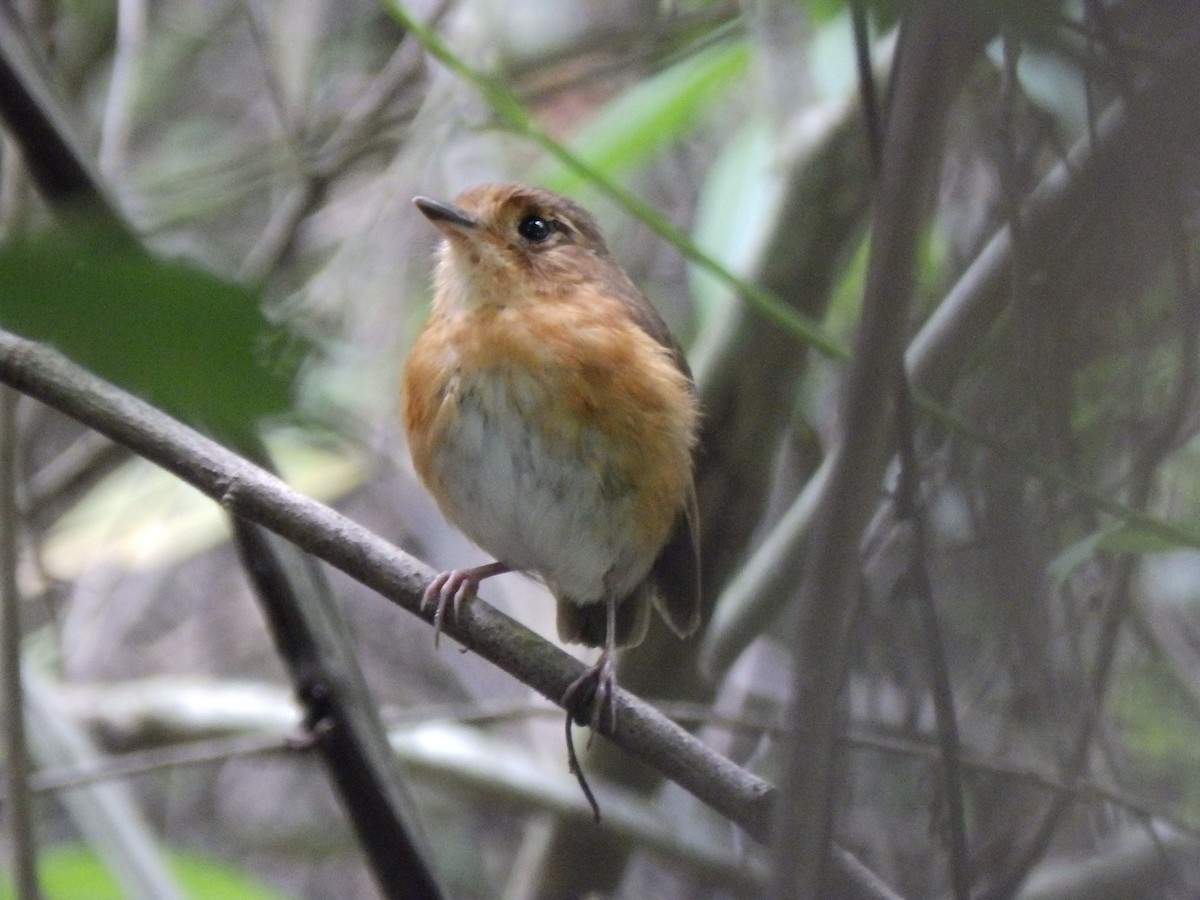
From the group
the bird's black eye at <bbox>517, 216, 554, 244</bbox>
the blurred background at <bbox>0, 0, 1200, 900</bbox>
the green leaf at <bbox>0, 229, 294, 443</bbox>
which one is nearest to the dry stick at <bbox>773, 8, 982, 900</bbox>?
the blurred background at <bbox>0, 0, 1200, 900</bbox>

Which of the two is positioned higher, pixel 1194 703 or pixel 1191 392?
pixel 1191 392

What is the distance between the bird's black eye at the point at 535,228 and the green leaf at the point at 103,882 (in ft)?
4.91

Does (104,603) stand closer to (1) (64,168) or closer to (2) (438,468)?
(2) (438,468)

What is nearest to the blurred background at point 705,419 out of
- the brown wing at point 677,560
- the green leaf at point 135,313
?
the green leaf at point 135,313

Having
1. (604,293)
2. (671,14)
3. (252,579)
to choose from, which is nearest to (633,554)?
(604,293)

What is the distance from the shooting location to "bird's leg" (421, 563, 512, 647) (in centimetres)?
189

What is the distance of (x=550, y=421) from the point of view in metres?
2.53

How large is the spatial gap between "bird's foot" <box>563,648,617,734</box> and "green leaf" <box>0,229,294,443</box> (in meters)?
1.44

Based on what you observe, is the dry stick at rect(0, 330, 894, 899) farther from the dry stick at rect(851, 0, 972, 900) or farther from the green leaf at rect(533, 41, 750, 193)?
the green leaf at rect(533, 41, 750, 193)

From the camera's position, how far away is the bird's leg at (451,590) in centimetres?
189

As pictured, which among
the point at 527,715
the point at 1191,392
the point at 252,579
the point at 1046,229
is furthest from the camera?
the point at 527,715

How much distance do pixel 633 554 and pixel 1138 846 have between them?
1.28 metres

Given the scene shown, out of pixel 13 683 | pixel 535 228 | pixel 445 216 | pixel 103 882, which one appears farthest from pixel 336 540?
pixel 103 882

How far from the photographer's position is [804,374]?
2973mm
